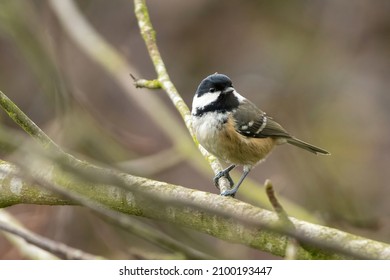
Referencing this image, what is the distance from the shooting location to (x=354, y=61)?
683cm

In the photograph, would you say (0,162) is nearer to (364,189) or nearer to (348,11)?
(364,189)

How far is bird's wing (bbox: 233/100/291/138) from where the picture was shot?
3.57 meters

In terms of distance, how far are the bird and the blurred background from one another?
92 cm

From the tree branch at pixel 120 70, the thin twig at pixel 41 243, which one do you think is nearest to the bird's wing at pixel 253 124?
the tree branch at pixel 120 70

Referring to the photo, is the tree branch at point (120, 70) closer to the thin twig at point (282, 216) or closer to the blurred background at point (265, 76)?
the blurred background at point (265, 76)

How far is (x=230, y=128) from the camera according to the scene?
11.4 feet

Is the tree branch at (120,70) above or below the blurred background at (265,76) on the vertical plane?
below

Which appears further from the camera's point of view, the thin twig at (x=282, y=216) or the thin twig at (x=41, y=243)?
the thin twig at (x=41, y=243)

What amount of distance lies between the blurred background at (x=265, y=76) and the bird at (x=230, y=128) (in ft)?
3.03

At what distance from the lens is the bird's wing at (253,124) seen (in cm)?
357

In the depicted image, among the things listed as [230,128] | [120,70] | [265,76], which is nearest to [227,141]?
[230,128]

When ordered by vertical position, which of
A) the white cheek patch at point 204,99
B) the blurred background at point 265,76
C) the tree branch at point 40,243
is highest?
the blurred background at point 265,76

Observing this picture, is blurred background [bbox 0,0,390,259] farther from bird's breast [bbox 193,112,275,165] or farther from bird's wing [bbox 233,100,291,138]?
bird's breast [bbox 193,112,275,165]

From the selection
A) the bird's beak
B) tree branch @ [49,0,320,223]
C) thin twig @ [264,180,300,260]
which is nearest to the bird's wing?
the bird's beak
